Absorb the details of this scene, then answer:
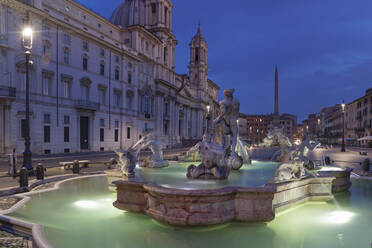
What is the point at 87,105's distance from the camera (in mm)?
30172

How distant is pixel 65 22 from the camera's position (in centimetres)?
2734

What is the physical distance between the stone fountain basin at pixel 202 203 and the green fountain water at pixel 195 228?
0.50 feet

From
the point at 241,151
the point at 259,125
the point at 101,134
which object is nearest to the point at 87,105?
the point at 101,134

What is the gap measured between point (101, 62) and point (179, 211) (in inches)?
1258

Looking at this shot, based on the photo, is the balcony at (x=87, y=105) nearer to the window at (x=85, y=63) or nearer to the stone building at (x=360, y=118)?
the window at (x=85, y=63)

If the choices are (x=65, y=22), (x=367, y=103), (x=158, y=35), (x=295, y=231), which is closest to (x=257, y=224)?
(x=295, y=231)

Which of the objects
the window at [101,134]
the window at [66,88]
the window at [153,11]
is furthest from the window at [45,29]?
the window at [153,11]

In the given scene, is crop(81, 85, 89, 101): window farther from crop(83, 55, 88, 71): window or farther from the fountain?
the fountain

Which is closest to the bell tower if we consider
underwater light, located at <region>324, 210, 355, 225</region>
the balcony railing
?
the balcony railing

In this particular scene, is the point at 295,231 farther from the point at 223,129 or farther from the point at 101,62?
the point at 101,62

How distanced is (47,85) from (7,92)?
4.65 metres

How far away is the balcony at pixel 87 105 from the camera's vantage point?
95.9ft

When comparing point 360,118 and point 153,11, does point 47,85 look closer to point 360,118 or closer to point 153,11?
point 153,11

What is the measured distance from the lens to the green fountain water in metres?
4.16
